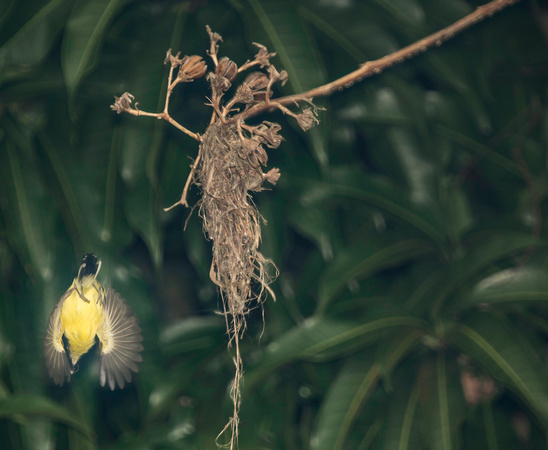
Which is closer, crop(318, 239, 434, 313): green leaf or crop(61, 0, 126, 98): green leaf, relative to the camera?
crop(61, 0, 126, 98): green leaf

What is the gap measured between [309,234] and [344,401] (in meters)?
0.30

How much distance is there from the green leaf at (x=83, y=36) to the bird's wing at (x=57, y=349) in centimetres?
33

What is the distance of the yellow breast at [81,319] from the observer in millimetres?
888

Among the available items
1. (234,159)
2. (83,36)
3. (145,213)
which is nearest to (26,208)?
(145,213)

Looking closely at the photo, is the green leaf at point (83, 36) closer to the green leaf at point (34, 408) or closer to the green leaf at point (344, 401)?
the green leaf at point (34, 408)

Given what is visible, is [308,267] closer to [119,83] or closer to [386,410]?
[386,410]

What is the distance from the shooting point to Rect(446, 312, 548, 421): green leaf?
1011mm

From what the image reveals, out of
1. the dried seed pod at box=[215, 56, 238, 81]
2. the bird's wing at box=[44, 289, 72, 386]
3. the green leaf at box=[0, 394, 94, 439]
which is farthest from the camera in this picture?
the green leaf at box=[0, 394, 94, 439]

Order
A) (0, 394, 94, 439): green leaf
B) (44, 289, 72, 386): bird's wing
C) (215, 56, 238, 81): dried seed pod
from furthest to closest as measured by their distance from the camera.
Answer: (0, 394, 94, 439): green leaf → (44, 289, 72, 386): bird's wing → (215, 56, 238, 81): dried seed pod

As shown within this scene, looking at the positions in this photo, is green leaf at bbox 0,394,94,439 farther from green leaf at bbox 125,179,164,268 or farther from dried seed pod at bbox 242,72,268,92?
dried seed pod at bbox 242,72,268,92

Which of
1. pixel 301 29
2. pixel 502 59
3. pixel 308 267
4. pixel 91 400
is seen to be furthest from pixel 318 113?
pixel 91 400

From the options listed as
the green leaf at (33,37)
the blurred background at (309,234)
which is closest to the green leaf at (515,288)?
the blurred background at (309,234)

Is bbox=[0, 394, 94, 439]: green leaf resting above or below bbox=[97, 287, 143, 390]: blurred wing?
below

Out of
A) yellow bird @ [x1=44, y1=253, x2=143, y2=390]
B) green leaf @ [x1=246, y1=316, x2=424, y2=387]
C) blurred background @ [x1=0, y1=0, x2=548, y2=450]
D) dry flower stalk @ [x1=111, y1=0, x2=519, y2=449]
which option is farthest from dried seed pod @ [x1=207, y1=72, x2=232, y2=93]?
green leaf @ [x1=246, y1=316, x2=424, y2=387]
